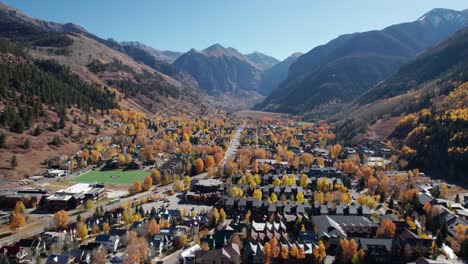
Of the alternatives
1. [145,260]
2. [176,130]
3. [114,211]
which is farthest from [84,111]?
[145,260]

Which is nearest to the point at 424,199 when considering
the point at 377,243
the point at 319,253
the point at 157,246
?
the point at 377,243

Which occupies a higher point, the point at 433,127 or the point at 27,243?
the point at 433,127

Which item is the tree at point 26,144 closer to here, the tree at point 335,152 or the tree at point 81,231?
the tree at point 81,231

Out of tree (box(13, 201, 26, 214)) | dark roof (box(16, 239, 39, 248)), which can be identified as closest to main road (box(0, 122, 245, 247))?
tree (box(13, 201, 26, 214))

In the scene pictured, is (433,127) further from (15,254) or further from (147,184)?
(15,254)

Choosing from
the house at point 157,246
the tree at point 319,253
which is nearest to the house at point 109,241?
the house at point 157,246

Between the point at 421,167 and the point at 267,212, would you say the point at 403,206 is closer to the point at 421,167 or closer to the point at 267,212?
the point at 267,212
